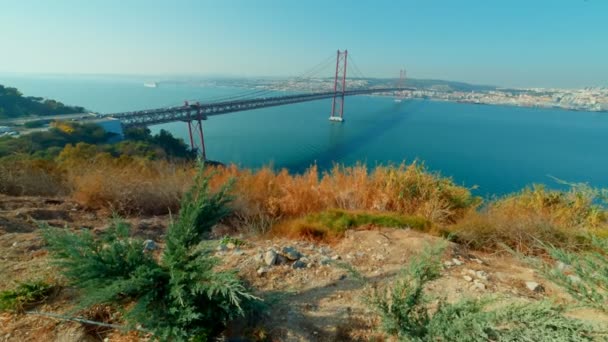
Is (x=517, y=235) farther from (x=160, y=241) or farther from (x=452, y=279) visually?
(x=160, y=241)

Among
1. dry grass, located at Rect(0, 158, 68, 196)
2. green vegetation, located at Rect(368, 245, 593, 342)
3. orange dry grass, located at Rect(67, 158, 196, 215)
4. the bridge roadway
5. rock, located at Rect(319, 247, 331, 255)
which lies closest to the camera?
green vegetation, located at Rect(368, 245, 593, 342)

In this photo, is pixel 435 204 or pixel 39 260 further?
pixel 435 204

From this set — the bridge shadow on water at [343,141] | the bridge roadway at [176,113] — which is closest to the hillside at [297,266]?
the bridge shadow on water at [343,141]

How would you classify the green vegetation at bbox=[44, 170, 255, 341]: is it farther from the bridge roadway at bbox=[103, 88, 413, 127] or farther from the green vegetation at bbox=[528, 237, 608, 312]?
the bridge roadway at bbox=[103, 88, 413, 127]

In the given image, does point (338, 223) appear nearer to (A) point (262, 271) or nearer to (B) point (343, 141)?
(A) point (262, 271)

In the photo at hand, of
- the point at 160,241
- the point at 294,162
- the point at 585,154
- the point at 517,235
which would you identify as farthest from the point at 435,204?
the point at 585,154

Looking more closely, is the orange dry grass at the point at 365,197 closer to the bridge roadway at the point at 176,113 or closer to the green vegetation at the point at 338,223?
the green vegetation at the point at 338,223

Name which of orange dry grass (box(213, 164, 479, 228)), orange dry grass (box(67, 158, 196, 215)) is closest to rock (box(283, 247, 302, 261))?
orange dry grass (box(213, 164, 479, 228))

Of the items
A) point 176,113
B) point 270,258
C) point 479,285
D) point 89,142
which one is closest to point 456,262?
point 479,285
